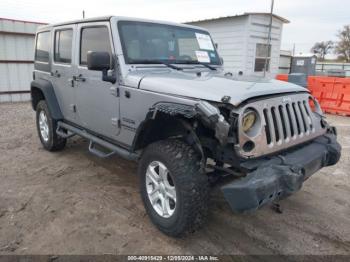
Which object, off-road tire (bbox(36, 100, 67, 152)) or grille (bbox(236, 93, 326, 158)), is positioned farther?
off-road tire (bbox(36, 100, 67, 152))

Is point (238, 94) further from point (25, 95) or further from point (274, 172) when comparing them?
point (25, 95)

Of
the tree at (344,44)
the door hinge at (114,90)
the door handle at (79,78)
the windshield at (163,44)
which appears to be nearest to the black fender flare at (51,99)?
the door handle at (79,78)

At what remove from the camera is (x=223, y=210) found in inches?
141

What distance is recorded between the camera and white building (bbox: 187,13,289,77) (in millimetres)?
10820

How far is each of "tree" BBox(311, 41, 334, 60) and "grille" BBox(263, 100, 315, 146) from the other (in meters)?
A: 40.4

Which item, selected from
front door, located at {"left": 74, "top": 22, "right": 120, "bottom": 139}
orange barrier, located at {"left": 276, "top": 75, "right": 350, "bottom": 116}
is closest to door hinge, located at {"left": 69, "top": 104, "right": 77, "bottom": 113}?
front door, located at {"left": 74, "top": 22, "right": 120, "bottom": 139}

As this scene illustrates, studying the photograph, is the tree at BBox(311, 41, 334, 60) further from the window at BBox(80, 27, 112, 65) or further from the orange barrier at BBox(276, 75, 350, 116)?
the window at BBox(80, 27, 112, 65)

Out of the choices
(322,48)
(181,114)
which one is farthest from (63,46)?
(322,48)

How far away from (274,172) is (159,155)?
1.04 metres

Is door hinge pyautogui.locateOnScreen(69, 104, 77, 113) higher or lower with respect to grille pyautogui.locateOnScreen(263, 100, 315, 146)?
lower

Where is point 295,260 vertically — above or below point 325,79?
below

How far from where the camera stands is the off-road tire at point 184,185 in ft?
8.58

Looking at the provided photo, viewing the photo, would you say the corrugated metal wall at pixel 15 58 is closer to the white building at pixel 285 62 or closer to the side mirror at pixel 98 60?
the side mirror at pixel 98 60

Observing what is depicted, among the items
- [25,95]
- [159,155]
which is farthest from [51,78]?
[25,95]
